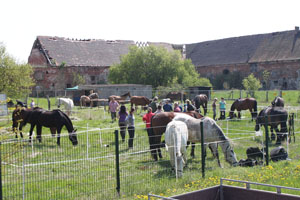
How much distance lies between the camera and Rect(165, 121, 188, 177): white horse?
10.5 meters

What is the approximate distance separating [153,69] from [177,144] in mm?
37002

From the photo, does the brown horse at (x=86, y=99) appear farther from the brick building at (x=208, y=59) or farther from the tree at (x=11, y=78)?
the brick building at (x=208, y=59)

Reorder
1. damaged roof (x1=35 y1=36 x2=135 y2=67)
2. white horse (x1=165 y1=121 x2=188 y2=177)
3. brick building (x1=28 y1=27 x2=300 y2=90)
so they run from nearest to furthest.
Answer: white horse (x1=165 y1=121 x2=188 y2=177), brick building (x1=28 y1=27 x2=300 y2=90), damaged roof (x1=35 y1=36 x2=135 y2=67)

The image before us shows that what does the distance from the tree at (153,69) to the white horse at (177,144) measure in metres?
35.6

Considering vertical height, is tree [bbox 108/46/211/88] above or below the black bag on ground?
above

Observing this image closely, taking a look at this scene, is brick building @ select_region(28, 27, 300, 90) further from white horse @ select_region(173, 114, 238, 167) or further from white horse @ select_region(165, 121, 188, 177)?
white horse @ select_region(165, 121, 188, 177)

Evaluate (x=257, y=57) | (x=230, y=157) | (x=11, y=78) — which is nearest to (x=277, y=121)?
(x=230, y=157)

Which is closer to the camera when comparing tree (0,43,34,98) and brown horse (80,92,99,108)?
tree (0,43,34,98)

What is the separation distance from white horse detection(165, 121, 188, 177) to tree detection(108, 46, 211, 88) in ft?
117

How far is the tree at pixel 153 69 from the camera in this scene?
4753 cm

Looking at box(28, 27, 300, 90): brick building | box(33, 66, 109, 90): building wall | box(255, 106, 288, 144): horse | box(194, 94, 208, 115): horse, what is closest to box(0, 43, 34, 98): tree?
box(194, 94, 208, 115): horse

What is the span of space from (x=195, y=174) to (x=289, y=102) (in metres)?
26.7

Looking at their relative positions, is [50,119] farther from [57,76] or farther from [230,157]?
[57,76]

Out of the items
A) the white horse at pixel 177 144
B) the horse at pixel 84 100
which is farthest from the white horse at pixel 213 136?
the horse at pixel 84 100
